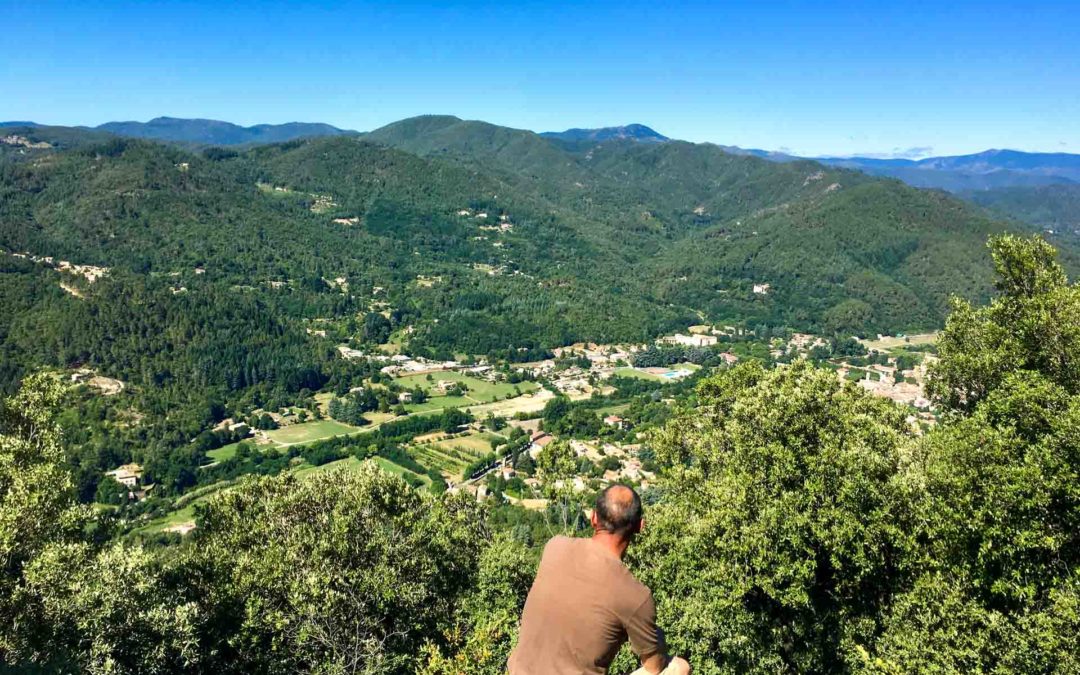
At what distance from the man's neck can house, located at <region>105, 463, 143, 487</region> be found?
254ft

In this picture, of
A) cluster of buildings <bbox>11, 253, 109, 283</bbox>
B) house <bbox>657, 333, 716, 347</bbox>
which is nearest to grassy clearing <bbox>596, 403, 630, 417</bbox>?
house <bbox>657, 333, 716, 347</bbox>

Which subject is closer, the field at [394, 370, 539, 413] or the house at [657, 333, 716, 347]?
the field at [394, 370, 539, 413]

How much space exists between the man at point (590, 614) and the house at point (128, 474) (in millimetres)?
77220

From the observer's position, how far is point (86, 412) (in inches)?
3127

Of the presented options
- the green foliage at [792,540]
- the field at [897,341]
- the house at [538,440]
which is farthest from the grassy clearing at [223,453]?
the field at [897,341]

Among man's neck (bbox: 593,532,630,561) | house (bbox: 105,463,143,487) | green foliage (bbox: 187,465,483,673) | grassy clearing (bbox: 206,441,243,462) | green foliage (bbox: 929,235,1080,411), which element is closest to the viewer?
man's neck (bbox: 593,532,630,561)

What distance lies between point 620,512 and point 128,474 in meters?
81.3

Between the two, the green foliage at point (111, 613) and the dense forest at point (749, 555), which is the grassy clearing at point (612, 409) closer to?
the dense forest at point (749, 555)

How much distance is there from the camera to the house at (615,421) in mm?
81713

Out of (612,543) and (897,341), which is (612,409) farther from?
(897,341)

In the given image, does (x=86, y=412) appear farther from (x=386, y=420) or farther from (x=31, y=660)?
(x=31, y=660)

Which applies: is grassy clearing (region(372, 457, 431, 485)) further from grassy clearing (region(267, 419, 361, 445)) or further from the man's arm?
the man's arm

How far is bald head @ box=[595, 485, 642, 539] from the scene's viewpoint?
409cm

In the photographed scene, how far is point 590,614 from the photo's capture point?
3756mm
